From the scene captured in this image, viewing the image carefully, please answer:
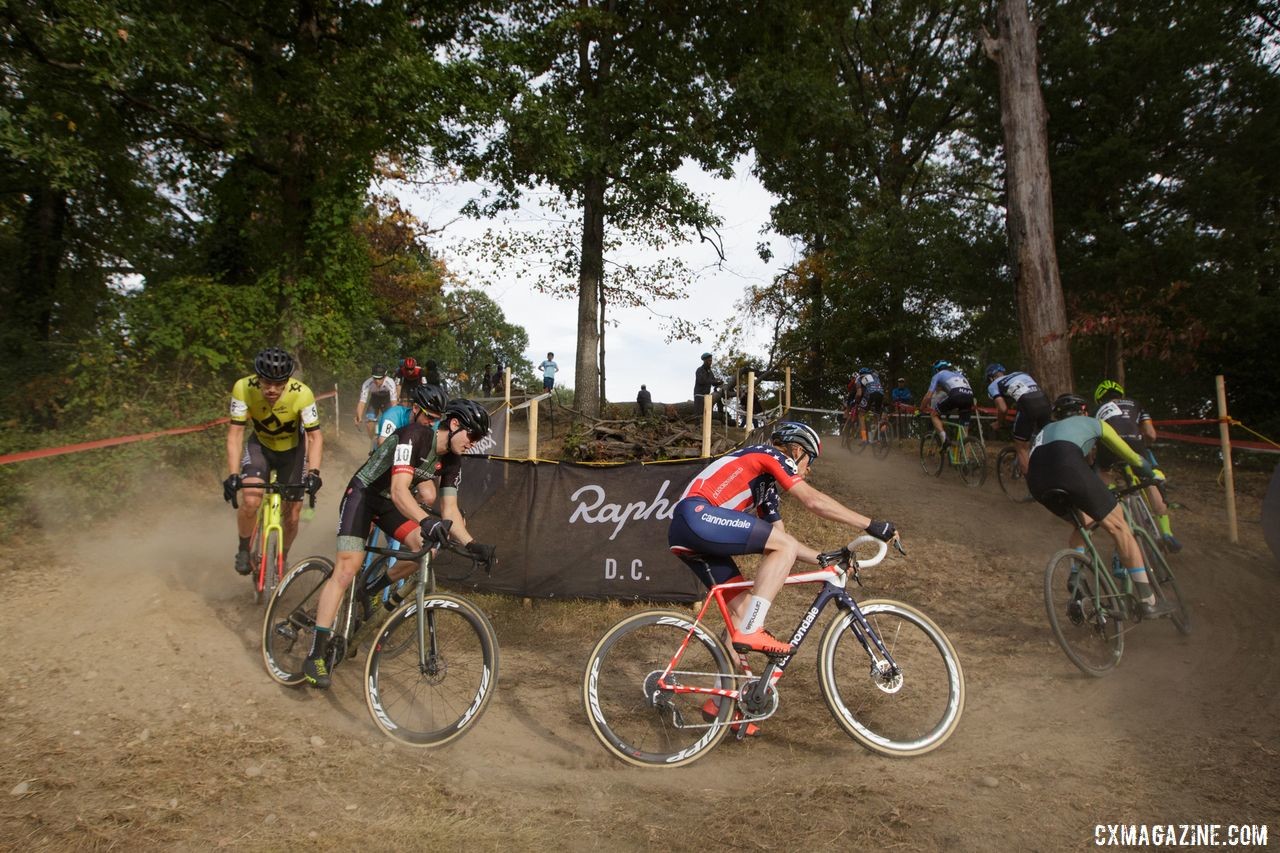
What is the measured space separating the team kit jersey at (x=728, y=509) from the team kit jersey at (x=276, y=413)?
13.5 feet

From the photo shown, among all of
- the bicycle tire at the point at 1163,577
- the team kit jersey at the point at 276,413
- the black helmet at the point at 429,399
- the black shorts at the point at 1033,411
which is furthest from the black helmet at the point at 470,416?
the black shorts at the point at 1033,411

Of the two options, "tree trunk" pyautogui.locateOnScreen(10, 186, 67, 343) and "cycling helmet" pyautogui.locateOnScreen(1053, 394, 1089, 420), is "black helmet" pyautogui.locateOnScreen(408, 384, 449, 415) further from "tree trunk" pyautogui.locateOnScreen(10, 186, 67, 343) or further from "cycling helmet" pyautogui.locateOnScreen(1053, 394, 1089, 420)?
"tree trunk" pyautogui.locateOnScreen(10, 186, 67, 343)

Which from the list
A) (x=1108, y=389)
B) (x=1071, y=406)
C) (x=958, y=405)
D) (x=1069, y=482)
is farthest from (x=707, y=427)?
(x=958, y=405)

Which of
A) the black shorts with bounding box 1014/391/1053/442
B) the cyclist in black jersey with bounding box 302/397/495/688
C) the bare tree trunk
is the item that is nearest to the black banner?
the cyclist in black jersey with bounding box 302/397/495/688

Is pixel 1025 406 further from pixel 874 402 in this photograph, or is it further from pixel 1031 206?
pixel 874 402

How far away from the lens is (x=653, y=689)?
468 cm

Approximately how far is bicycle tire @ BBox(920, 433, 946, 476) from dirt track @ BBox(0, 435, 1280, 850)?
7.37 meters

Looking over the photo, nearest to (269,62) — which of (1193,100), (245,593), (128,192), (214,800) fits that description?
(128,192)

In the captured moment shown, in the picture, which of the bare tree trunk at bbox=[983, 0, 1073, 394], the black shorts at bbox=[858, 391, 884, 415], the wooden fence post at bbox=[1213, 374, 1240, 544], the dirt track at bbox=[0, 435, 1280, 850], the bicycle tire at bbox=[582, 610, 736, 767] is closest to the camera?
the dirt track at bbox=[0, 435, 1280, 850]

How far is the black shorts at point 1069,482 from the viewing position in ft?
21.5

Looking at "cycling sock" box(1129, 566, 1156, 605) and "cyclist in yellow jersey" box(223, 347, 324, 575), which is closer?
"cycling sock" box(1129, 566, 1156, 605)

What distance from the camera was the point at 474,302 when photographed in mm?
44188

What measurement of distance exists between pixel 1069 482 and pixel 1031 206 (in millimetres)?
8467

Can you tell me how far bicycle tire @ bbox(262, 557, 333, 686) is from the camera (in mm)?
5762
